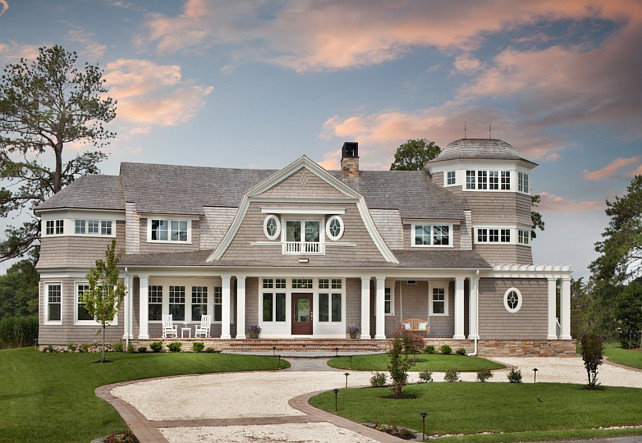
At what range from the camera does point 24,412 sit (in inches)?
610

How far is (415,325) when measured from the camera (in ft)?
107

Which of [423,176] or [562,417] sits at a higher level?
[423,176]

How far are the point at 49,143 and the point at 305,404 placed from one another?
29.1 metres

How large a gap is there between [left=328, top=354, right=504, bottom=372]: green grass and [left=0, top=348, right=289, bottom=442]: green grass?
2300 millimetres

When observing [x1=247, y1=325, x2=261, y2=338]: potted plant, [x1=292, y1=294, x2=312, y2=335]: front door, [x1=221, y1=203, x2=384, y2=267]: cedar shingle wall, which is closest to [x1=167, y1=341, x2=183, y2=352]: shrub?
[x1=247, y1=325, x2=261, y2=338]: potted plant

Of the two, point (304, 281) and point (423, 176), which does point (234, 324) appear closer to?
point (304, 281)

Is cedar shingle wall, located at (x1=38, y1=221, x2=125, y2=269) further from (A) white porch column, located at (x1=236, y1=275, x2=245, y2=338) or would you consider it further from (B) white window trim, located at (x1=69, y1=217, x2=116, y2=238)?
(A) white porch column, located at (x1=236, y1=275, x2=245, y2=338)

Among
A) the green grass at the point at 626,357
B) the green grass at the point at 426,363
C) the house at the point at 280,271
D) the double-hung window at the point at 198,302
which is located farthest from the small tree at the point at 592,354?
the double-hung window at the point at 198,302

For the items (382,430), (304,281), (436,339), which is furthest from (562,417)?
(304,281)

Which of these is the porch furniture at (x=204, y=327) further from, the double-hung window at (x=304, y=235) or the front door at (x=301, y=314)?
the double-hung window at (x=304, y=235)

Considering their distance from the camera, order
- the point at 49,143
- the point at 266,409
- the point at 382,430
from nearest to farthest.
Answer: the point at 382,430
the point at 266,409
the point at 49,143

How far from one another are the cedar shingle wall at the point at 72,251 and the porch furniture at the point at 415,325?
13.4m

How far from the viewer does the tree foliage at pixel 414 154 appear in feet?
155

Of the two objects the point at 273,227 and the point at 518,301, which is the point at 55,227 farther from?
the point at 518,301
